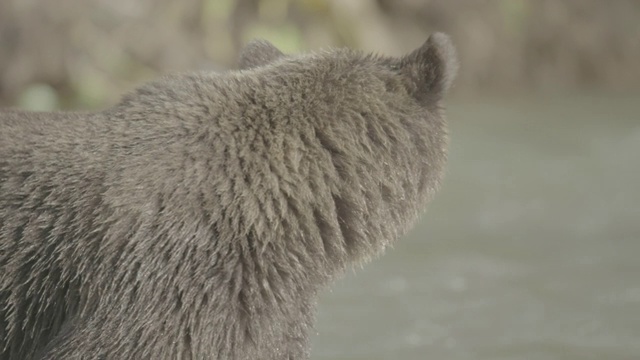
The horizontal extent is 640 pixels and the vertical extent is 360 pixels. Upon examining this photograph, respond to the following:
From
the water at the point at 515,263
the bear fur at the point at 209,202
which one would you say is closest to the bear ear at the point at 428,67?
the bear fur at the point at 209,202

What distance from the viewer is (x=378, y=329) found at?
7.30 metres

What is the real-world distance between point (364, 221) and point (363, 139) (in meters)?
0.32

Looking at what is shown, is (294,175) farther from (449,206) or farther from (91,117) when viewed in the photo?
(449,206)

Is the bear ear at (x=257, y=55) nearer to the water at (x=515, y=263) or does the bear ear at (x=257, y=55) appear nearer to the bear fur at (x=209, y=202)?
the bear fur at (x=209, y=202)

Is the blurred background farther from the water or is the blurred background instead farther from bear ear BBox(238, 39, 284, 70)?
bear ear BBox(238, 39, 284, 70)

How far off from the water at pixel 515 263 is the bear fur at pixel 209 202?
7.31 feet

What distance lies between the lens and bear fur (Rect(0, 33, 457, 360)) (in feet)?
14.5

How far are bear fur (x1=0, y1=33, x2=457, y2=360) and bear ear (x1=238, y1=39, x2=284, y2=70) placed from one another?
252 millimetres

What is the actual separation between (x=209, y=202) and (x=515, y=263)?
13.6 feet

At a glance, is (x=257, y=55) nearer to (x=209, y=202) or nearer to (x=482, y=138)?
(x=209, y=202)

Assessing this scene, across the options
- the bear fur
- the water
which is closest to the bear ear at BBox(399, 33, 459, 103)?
the bear fur

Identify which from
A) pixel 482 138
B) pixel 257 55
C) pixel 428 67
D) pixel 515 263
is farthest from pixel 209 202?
pixel 482 138

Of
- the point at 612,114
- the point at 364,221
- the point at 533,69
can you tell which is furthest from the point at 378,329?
the point at 533,69

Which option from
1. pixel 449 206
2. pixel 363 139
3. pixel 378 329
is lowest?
pixel 363 139
